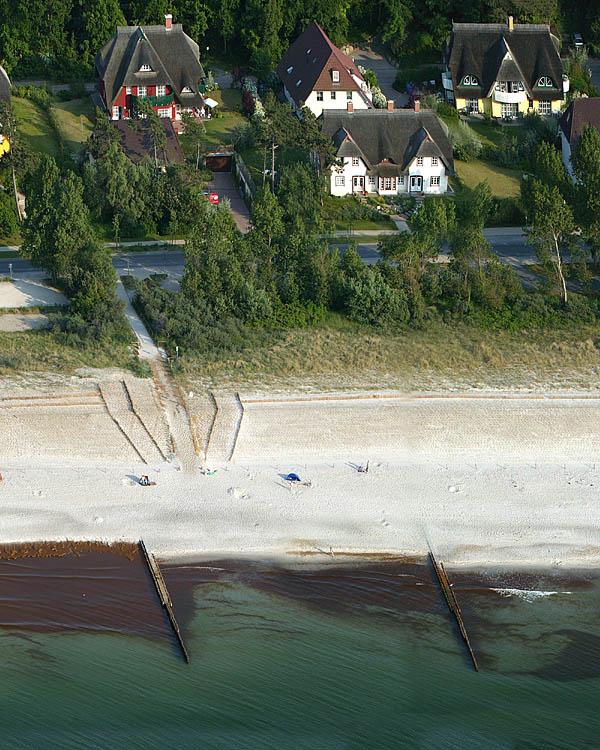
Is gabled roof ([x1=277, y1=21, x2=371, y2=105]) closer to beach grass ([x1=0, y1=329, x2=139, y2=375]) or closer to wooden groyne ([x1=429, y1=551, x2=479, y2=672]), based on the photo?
beach grass ([x1=0, y1=329, x2=139, y2=375])

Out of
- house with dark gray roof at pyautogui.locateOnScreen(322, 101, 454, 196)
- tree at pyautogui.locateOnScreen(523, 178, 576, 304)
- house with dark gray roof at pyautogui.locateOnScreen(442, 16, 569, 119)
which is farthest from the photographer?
house with dark gray roof at pyautogui.locateOnScreen(442, 16, 569, 119)

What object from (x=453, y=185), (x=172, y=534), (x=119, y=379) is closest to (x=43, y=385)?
(x=119, y=379)

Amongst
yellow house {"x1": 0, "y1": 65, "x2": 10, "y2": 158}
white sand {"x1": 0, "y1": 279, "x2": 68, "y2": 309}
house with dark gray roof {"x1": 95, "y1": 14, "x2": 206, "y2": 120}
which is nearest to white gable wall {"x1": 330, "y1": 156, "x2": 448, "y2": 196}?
house with dark gray roof {"x1": 95, "y1": 14, "x2": 206, "y2": 120}

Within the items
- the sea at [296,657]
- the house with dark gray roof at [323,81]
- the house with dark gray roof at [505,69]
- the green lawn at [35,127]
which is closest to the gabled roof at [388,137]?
the house with dark gray roof at [323,81]

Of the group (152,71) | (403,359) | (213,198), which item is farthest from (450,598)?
(152,71)

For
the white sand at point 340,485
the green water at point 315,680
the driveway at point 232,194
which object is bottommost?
the green water at point 315,680

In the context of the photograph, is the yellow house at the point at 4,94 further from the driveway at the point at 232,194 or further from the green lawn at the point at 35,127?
the driveway at the point at 232,194

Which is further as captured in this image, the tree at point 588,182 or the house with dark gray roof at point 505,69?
the house with dark gray roof at point 505,69
